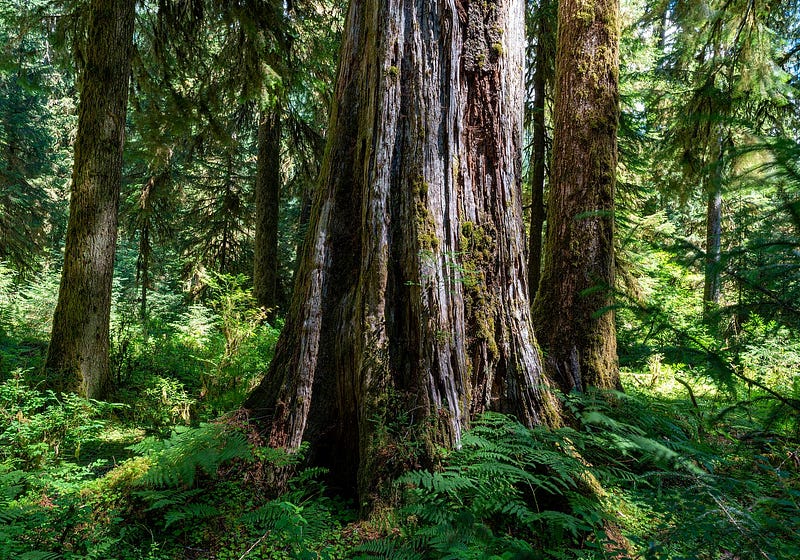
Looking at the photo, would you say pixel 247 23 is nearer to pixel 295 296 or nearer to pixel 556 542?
pixel 295 296

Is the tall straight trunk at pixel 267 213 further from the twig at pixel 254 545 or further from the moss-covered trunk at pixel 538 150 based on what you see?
the twig at pixel 254 545

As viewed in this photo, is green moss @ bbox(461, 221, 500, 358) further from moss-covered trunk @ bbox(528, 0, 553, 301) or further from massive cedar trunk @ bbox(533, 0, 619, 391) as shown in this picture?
moss-covered trunk @ bbox(528, 0, 553, 301)

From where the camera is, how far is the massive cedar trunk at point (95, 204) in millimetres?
5160

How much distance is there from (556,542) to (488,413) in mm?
761

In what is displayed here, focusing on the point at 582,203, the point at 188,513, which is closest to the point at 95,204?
the point at 188,513

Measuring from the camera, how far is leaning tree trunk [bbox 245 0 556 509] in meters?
2.81

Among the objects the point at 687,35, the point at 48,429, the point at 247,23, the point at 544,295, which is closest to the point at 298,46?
the point at 247,23

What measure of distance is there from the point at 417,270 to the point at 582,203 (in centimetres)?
254

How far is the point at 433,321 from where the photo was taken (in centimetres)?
282

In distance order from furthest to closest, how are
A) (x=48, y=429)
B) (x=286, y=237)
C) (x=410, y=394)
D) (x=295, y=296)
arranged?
(x=286, y=237), (x=48, y=429), (x=295, y=296), (x=410, y=394)

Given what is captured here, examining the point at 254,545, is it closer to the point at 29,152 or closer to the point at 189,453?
the point at 189,453

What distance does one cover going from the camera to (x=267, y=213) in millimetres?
9562

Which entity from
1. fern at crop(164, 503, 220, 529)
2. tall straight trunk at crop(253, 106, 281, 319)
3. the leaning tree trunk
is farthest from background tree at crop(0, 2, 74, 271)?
fern at crop(164, 503, 220, 529)

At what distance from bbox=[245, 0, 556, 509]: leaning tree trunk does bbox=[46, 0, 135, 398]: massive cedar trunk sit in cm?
312
